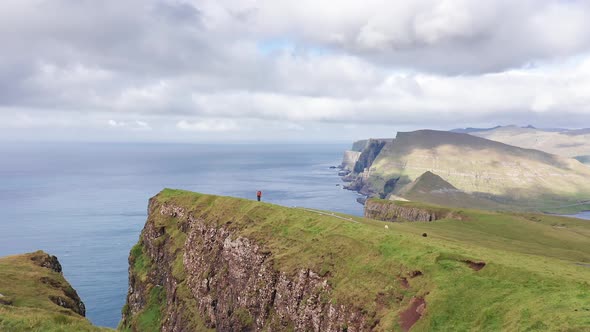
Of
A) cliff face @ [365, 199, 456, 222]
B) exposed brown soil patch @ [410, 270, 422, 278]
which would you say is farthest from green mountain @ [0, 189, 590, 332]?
cliff face @ [365, 199, 456, 222]

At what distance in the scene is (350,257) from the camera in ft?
167

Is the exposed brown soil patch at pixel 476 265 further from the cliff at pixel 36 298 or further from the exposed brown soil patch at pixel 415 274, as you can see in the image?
the cliff at pixel 36 298

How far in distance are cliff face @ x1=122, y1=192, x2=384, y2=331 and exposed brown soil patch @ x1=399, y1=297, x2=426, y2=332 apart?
162 inches

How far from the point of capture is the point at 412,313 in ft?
126

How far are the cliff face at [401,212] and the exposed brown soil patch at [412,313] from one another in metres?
102

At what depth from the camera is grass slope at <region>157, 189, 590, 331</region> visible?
103 feet

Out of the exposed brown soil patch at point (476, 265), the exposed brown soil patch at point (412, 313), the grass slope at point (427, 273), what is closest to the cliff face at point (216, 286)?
the grass slope at point (427, 273)

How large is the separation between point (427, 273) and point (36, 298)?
156 ft

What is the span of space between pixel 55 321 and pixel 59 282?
34997 mm

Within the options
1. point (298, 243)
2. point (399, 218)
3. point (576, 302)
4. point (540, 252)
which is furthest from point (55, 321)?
point (399, 218)

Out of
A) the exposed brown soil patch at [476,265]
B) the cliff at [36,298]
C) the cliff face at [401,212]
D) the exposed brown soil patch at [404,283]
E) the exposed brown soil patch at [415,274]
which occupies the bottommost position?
the cliff face at [401,212]

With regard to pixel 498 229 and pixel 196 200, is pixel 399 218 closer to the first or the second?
pixel 498 229

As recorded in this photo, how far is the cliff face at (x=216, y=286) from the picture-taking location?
5053 centimetres

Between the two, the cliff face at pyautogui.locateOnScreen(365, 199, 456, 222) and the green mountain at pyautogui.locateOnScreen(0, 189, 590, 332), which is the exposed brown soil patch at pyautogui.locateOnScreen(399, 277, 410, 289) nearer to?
the green mountain at pyautogui.locateOnScreen(0, 189, 590, 332)
